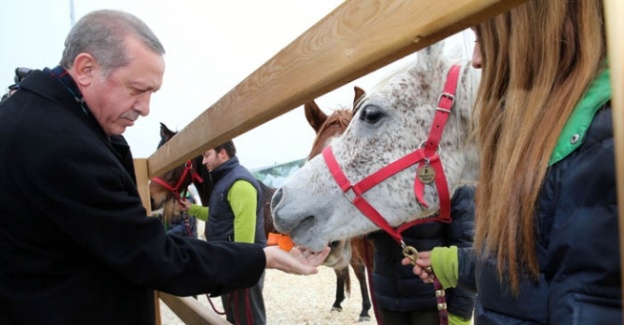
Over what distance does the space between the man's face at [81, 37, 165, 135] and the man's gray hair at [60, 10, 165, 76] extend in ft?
0.06

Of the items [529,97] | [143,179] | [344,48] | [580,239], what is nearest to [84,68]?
[344,48]

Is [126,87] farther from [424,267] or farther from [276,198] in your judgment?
[424,267]

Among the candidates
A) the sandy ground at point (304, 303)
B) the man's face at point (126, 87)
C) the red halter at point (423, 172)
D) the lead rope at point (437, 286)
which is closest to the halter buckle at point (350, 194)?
the red halter at point (423, 172)

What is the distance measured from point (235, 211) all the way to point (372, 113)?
6.05ft

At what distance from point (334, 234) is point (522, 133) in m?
0.90

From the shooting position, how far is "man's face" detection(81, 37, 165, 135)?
1.16m

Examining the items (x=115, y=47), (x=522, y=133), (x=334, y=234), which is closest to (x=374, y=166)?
(x=334, y=234)

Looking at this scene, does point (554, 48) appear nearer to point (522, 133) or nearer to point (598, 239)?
point (522, 133)

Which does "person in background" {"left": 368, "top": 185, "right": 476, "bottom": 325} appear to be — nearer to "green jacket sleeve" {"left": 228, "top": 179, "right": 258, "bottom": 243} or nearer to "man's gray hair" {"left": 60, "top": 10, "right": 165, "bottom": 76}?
"green jacket sleeve" {"left": 228, "top": 179, "right": 258, "bottom": 243}

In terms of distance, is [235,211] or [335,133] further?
[235,211]

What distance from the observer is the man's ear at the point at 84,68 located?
3.77 feet

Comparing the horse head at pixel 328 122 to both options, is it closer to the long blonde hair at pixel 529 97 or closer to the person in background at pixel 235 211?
the person in background at pixel 235 211

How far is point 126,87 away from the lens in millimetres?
1178

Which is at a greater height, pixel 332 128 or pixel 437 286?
pixel 332 128
